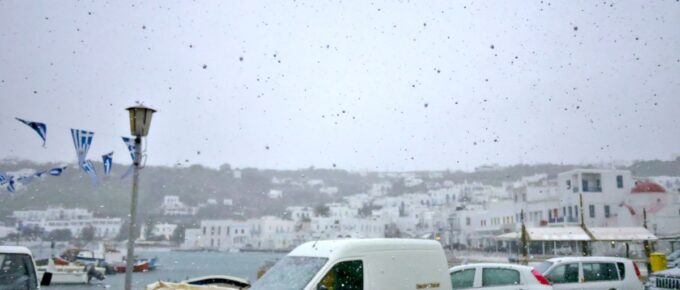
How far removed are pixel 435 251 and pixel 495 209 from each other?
284ft

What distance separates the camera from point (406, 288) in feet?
27.1

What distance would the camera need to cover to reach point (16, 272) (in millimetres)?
7645

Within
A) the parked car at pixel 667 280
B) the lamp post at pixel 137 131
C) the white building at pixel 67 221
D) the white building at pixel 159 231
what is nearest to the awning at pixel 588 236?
the parked car at pixel 667 280

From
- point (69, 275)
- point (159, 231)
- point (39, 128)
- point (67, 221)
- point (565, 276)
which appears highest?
point (39, 128)

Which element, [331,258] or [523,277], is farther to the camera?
[523,277]

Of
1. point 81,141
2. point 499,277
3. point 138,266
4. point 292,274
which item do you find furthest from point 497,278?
point 138,266

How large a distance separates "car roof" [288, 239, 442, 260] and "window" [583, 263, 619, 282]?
6016mm

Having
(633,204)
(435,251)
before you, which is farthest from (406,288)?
(633,204)

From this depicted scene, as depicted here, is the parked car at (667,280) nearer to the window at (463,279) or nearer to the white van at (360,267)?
the window at (463,279)

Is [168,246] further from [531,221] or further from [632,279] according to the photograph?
[632,279]

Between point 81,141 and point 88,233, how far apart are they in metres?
166

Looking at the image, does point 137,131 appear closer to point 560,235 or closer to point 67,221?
point 560,235

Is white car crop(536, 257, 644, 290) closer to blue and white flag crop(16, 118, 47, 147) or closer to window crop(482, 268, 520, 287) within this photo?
window crop(482, 268, 520, 287)

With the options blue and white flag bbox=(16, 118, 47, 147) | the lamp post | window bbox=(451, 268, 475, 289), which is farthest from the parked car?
blue and white flag bbox=(16, 118, 47, 147)
